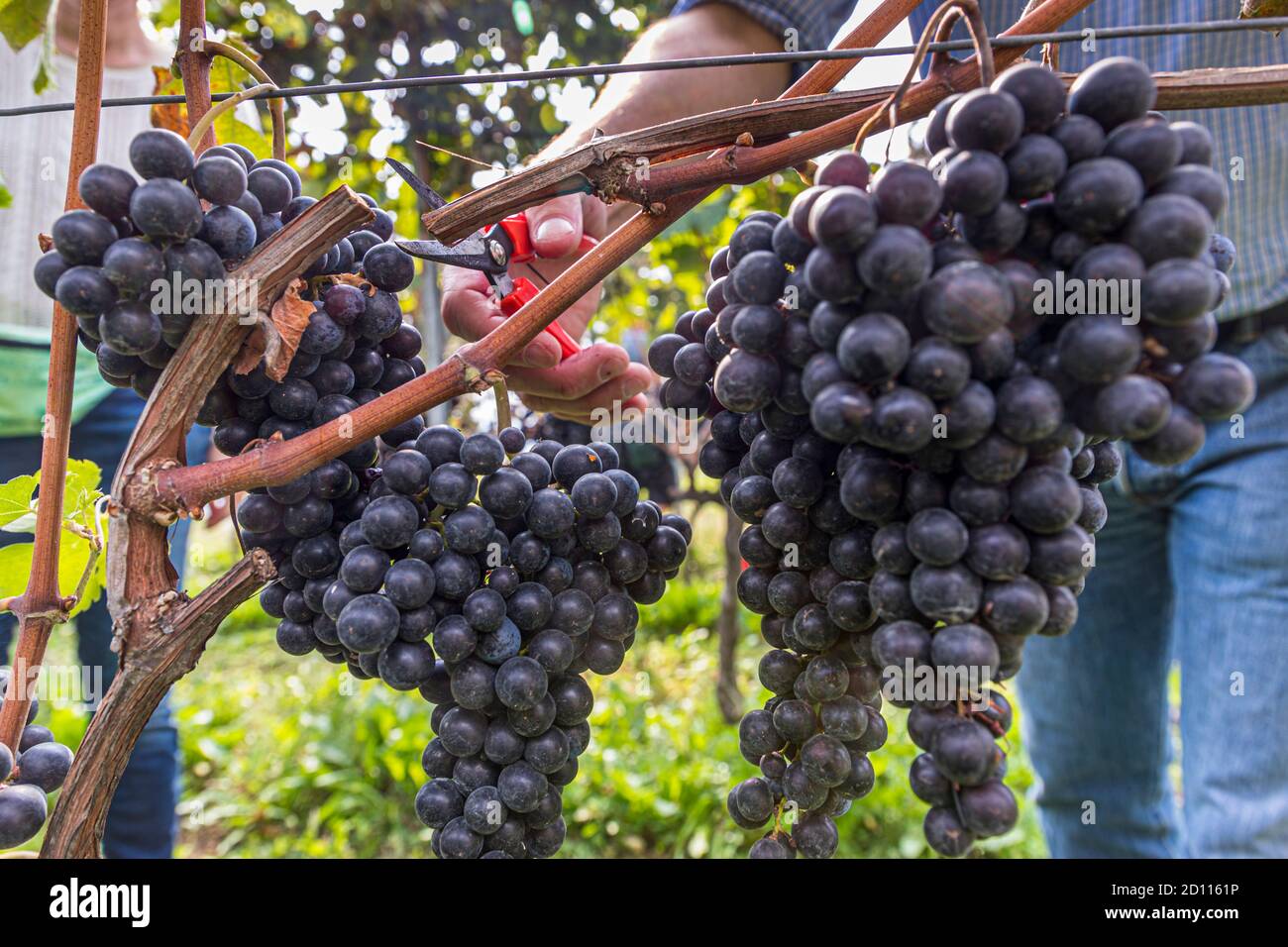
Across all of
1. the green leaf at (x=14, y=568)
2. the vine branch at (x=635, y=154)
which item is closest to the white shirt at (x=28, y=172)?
the green leaf at (x=14, y=568)

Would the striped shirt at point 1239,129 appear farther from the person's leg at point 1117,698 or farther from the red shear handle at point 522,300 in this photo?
the red shear handle at point 522,300

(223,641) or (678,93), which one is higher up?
(678,93)

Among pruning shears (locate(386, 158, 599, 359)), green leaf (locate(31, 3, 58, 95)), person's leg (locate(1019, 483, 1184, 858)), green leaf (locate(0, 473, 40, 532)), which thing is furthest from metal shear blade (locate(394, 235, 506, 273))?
person's leg (locate(1019, 483, 1184, 858))

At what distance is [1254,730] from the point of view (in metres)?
1.62

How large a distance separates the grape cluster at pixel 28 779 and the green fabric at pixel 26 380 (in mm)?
1010

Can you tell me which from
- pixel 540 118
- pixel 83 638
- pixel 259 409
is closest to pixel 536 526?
pixel 259 409

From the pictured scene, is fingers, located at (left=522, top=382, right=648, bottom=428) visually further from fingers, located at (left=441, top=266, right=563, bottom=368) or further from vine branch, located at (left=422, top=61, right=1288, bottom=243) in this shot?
vine branch, located at (left=422, top=61, right=1288, bottom=243)

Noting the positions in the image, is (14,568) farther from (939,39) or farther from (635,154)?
(939,39)

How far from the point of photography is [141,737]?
7.12 feet

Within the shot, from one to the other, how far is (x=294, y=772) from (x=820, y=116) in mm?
3667

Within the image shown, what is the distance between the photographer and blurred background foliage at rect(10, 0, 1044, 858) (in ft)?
10.5

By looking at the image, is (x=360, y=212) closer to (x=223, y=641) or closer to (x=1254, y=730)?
(x=1254, y=730)

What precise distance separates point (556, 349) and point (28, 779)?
84 centimetres

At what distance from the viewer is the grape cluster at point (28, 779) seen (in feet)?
2.94
